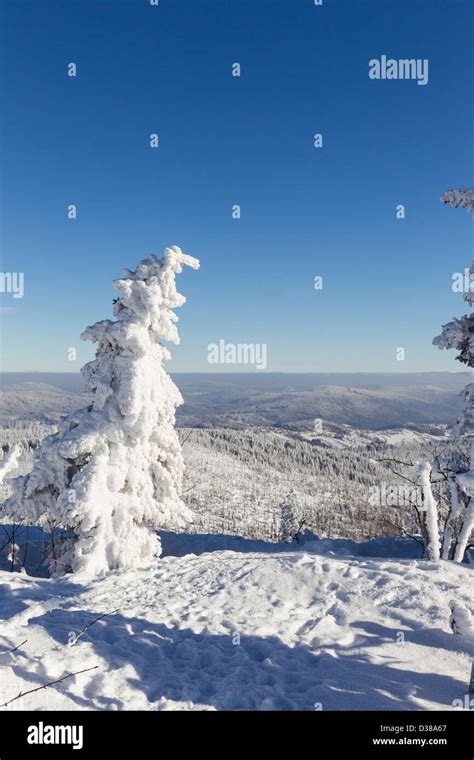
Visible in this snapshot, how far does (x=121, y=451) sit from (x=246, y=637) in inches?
314

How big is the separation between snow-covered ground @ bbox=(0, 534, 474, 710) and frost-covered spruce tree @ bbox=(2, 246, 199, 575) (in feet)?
5.36

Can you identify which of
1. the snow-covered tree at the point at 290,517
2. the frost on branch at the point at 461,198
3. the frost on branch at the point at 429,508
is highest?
the frost on branch at the point at 461,198

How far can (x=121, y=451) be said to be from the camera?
49.1 ft

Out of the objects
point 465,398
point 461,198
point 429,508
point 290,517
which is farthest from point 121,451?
point 290,517

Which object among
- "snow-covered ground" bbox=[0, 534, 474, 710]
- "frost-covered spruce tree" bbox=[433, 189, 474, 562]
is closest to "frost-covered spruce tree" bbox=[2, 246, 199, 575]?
"snow-covered ground" bbox=[0, 534, 474, 710]

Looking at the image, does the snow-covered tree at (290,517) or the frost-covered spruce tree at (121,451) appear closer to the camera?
the frost-covered spruce tree at (121,451)

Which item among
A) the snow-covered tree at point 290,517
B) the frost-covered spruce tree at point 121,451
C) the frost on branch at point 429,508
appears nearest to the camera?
the frost on branch at point 429,508

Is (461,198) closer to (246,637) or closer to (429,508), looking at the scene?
(429,508)

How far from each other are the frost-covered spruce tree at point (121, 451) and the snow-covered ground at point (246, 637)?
1.63 m

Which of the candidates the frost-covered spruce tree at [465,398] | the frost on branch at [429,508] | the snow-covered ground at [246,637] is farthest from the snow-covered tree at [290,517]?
the snow-covered ground at [246,637]

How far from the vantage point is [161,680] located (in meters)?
7.02

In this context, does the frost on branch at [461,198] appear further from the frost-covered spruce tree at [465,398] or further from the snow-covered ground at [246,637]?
the snow-covered ground at [246,637]

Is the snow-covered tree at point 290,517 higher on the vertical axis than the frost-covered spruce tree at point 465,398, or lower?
lower

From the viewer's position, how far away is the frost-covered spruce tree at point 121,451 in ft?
45.9
